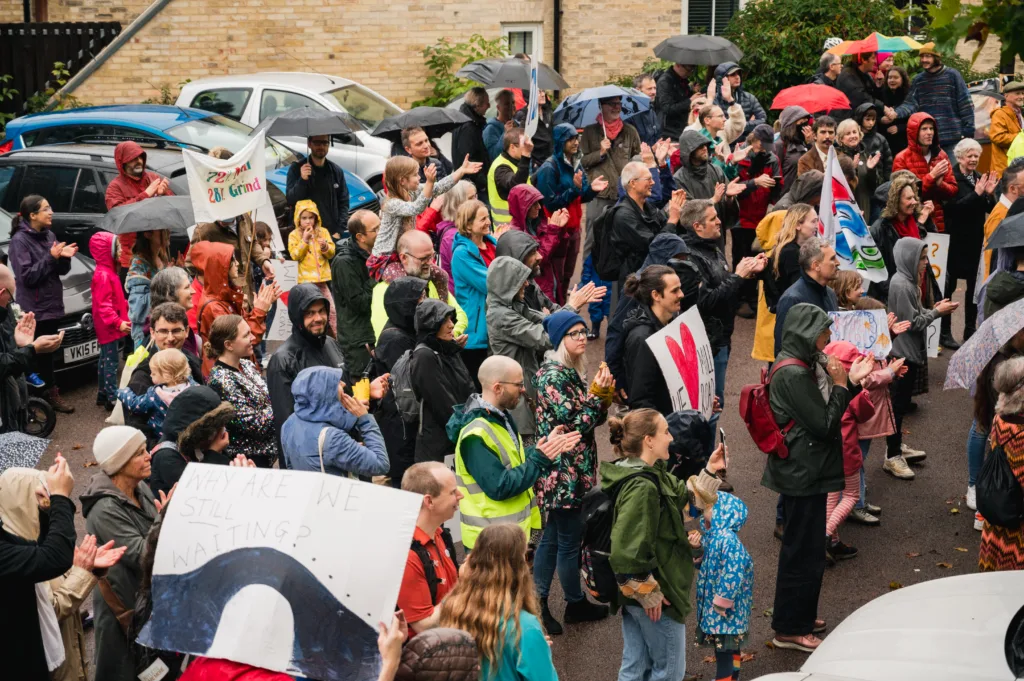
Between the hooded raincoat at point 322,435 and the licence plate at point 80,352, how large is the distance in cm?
556

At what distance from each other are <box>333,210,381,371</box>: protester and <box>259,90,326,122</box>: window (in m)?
8.98

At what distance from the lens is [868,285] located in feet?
33.4

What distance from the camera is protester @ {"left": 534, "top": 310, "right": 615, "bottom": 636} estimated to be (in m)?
7.09

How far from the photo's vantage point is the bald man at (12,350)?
7719 mm

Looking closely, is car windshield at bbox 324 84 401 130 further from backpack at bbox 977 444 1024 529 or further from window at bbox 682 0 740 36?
backpack at bbox 977 444 1024 529

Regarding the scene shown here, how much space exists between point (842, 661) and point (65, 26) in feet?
70.1

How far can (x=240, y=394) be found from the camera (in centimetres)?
740

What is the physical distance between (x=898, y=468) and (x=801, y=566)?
2.83 meters

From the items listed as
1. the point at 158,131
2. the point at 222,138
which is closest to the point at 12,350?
the point at 158,131

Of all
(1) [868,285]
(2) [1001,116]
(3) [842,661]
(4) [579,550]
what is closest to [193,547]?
(3) [842,661]

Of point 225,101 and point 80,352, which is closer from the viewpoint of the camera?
point 80,352

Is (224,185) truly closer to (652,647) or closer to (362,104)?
(652,647)

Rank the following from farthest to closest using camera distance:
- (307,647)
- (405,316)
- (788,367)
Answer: (405,316) < (788,367) < (307,647)

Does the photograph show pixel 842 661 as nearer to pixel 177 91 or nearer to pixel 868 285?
pixel 868 285
